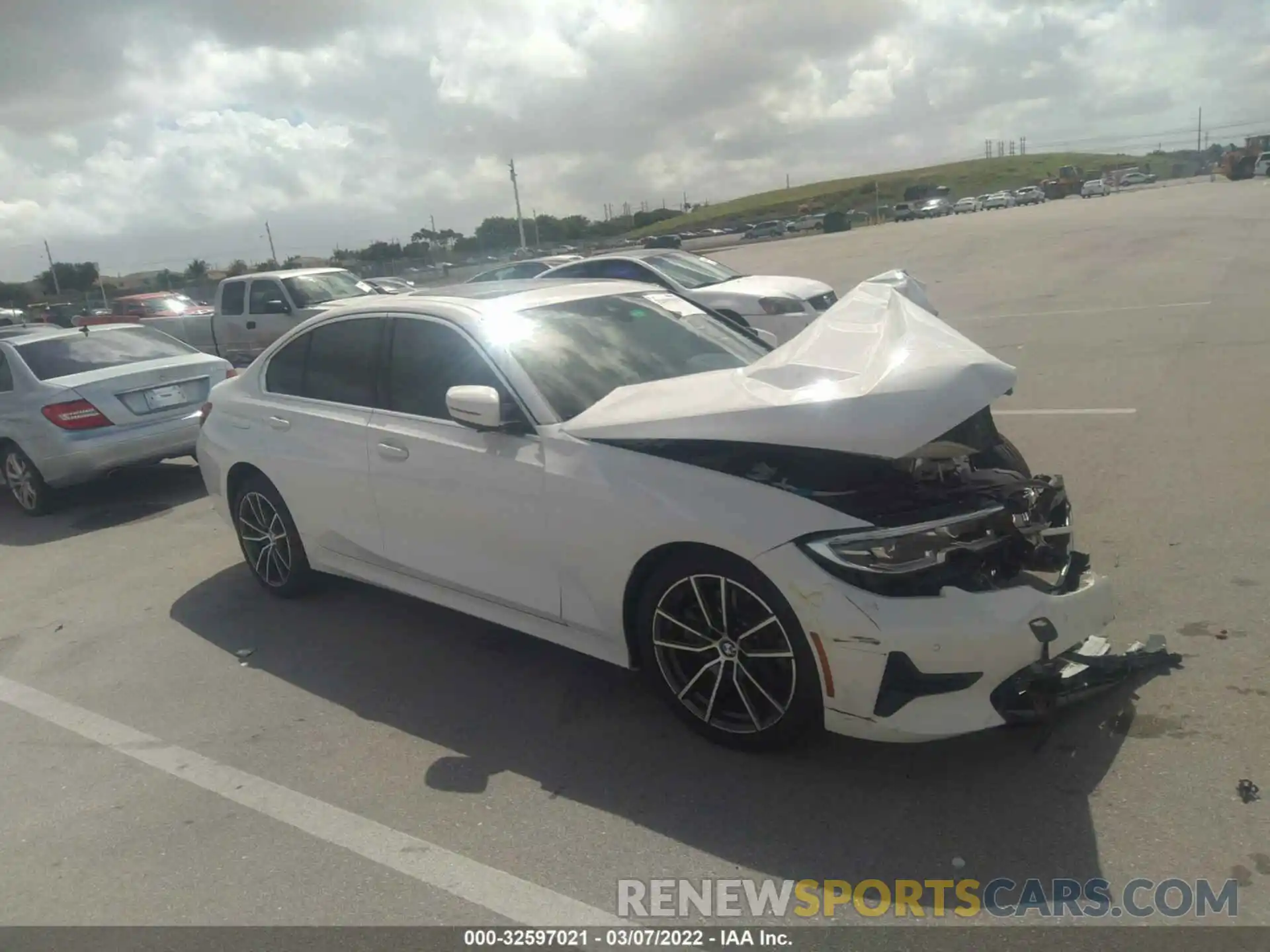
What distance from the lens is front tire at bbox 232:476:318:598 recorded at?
5469 millimetres

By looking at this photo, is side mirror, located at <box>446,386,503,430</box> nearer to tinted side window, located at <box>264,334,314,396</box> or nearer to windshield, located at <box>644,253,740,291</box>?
tinted side window, located at <box>264,334,314,396</box>

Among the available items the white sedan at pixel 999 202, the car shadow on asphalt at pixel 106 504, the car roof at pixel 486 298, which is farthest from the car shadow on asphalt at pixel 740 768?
the white sedan at pixel 999 202

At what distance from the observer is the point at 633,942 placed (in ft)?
9.20

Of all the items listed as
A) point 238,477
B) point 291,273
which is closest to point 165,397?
point 238,477

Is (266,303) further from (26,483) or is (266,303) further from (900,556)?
(900,556)

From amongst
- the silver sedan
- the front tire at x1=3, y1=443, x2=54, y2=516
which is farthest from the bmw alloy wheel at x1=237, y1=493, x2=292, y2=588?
the front tire at x1=3, y1=443, x2=54, y2=516

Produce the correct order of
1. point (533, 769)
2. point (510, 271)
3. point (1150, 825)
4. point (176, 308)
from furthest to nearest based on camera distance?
point (176, 308)
point (510, 271)
point (533, 769)
point (1150, 825)

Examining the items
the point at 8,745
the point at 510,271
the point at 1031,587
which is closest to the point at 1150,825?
the point at 1031,587

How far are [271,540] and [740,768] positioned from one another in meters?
3.32

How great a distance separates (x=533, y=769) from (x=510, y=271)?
15.7 m

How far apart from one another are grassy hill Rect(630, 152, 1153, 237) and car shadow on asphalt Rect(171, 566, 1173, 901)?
92274mm

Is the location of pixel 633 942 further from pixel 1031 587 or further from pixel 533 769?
pixel 1031 587

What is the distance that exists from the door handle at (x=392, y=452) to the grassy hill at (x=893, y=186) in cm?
9189

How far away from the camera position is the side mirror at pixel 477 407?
4.01 m
